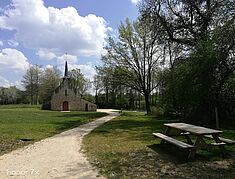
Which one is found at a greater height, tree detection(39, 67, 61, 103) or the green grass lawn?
tree detection(39, 67, 61, 103)

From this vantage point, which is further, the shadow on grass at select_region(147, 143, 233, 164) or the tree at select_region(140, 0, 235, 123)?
the tree at select_region(140, 0, 235, 123)

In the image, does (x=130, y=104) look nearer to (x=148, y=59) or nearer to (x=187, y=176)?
(x=148, y=59)

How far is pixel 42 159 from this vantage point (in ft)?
31.3

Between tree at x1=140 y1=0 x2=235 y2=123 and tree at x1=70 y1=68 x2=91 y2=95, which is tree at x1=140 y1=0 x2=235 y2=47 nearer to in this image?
tree at x1=140 y1=0 x2=235 y2=123

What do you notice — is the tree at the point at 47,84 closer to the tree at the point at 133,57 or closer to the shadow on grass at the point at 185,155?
the tree at the point at 133,57

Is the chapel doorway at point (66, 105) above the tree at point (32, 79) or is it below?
below

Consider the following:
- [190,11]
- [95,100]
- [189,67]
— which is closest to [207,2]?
[190,11]

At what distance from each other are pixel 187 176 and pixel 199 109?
1670cm

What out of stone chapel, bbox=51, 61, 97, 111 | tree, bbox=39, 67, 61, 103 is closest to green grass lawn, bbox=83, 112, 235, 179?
stone chapel, bbox=51, 61, 97, 111

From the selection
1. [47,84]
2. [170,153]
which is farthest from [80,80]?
[170,153]

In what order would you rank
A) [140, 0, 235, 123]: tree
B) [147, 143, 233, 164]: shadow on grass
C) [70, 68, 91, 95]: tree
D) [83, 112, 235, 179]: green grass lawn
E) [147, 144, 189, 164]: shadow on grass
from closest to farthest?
[83, 112, 235, 179]: green grass lawn < [147, 143, 233, 164]: shadow on grass < [147, 144, 189, 164]: shadow on grass < [140, 0, 235, 123]: tree < [70, 68, 91, 95]: tree

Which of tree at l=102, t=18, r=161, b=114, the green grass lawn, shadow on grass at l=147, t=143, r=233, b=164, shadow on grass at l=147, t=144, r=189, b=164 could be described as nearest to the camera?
the green grass lawn

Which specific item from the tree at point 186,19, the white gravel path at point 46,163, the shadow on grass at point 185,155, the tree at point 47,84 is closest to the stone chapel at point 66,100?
the tree at point 47,84

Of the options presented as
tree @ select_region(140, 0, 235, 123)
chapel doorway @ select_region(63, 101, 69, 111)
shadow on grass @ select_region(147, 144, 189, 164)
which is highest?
tree @ select_region(140, 0, 235, 123)
